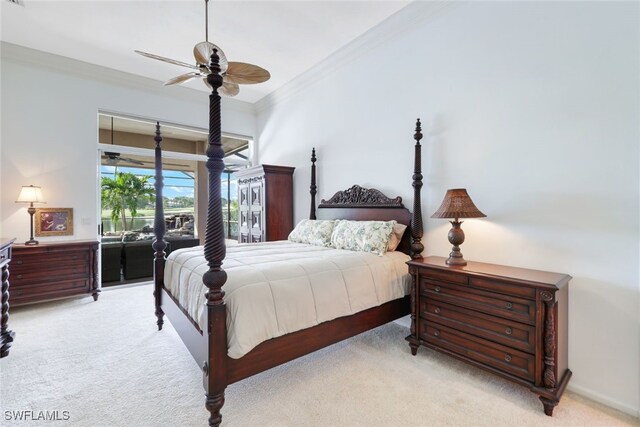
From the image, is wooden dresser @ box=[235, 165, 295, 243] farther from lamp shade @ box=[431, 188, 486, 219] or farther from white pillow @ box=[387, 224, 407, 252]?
lamp shade @ box=[431, 188, 486, 219]

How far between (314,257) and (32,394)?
7.07 feet

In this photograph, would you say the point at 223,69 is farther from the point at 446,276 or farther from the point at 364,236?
the point at 446,276

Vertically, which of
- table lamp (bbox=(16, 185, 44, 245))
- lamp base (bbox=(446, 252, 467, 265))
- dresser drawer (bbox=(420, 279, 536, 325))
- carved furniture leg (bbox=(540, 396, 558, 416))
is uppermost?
table lamp (bbox=(16, 185, 44, 245))

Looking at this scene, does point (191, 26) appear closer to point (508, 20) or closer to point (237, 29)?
point (237, 29)

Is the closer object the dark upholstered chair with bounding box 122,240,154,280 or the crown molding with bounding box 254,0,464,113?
the crown molding with bounding box 254,0,464,113

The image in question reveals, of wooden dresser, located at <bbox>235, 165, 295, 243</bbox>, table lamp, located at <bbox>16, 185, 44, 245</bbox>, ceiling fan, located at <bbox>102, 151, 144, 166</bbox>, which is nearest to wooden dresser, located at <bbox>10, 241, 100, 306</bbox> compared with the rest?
table lamp, located at <bbox>16, 185, 44, 245</bbox>

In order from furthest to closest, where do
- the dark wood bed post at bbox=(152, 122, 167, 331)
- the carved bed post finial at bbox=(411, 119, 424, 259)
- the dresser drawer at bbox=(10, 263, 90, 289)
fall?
the dresser drawer at bbox=(10, 263, 90, 289)
the dark wood bed post at bbox=(152, 122, 167, 331)
the carved bed post finial at bbox=(411, 119, 424, 259)

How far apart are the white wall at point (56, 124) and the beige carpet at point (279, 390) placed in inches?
76.1

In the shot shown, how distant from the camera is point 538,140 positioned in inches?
86.0

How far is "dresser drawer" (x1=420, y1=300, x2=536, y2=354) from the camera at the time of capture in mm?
1864

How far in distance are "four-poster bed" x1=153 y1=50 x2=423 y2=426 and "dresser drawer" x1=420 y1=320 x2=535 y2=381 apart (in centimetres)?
40

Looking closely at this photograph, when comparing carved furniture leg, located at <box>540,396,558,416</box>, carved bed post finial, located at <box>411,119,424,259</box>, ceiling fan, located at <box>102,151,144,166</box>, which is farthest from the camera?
ceiling fan, located at <box>102,151,144,166</box>

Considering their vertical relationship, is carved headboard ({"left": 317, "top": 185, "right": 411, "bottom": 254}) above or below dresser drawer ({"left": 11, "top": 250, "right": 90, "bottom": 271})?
above

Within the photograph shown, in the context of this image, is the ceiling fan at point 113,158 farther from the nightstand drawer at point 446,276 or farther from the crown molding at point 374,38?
the nightstand drawer at point 446,276
